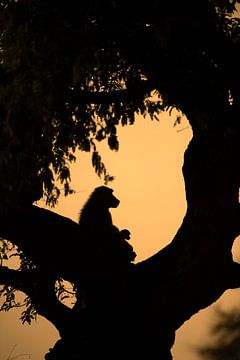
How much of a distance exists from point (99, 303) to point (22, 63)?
12.6ft

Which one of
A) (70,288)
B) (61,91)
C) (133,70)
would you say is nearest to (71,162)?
(61,91)

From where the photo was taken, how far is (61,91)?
Result: 210 inches

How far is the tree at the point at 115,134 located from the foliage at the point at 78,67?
0.06ft

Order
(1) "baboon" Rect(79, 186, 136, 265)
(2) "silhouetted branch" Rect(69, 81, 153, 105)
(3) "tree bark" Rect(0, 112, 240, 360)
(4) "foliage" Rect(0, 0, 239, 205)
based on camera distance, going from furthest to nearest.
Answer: (1) "baboon" Rect(79, 186, 136, 265)
(3) "tree bark" Rect(0, 112, 240, 360)
(2) "silhouetted branch" Rect(69, 81, 153, 105)
(4) "foliage" Rect(0, 0, 239, 205)

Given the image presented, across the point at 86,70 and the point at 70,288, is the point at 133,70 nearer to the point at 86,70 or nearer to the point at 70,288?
the point at 86,70

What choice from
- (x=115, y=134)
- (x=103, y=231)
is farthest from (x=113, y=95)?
(x=103, y=231)

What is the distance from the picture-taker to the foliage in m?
5.21

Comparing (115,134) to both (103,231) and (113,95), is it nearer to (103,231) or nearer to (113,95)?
(113,95)

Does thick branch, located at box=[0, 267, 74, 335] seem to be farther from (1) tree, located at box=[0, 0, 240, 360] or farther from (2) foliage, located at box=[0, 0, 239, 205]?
(2) foliage, located at box=[0, 0, 239, 205]

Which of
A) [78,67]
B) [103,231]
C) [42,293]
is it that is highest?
[103,231]

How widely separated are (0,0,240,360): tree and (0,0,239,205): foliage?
0.02 meters

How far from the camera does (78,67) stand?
196 inches

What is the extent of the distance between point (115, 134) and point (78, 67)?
1.32 m

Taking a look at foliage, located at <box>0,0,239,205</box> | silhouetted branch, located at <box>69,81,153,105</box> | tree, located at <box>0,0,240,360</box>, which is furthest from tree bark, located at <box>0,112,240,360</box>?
silhouetted branch, located at <box>69,81,153,105</box>
